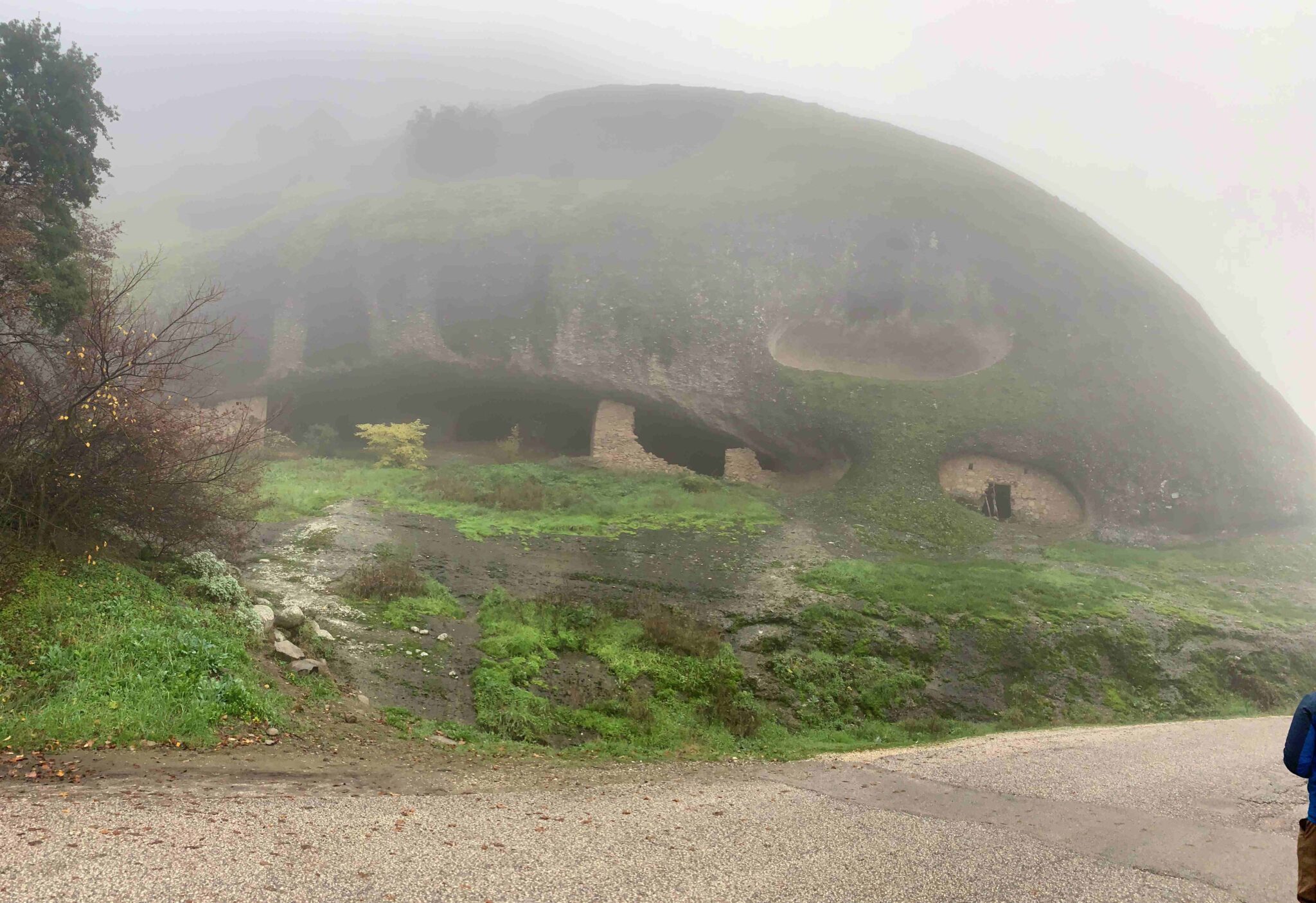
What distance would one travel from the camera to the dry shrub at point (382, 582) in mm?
11688

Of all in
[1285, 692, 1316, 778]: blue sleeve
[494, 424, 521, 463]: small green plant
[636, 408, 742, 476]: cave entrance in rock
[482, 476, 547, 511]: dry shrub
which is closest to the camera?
[1285, 692, 1316, 778]: blue sleeve

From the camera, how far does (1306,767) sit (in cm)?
390

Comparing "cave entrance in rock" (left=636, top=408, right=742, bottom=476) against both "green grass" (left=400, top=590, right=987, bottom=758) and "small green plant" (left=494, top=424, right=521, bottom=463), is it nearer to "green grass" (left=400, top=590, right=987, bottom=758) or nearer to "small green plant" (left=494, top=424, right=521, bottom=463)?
"small green plant" (left=494, top=424, right=521, bottom=463)

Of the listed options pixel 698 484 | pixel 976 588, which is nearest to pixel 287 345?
pixel 698 484

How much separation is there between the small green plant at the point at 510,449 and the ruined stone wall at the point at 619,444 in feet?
9.19

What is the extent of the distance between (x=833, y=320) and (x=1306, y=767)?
71.6ft

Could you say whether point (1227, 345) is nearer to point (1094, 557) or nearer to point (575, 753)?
point (1094, 557)

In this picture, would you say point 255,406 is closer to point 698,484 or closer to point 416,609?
point 698,484

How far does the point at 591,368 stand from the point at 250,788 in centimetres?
Answer: 1888

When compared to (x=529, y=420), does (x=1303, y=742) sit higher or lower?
lower

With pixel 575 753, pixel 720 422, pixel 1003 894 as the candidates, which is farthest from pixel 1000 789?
pixel 720 422

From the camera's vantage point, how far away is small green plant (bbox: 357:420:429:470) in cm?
2200

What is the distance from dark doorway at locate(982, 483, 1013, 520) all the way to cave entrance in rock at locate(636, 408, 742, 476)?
308 inches

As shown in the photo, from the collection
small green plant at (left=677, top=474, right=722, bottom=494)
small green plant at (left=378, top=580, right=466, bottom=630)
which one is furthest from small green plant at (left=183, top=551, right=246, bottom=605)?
small green plant at (left=677, top=474, right=722, bottom=494)
